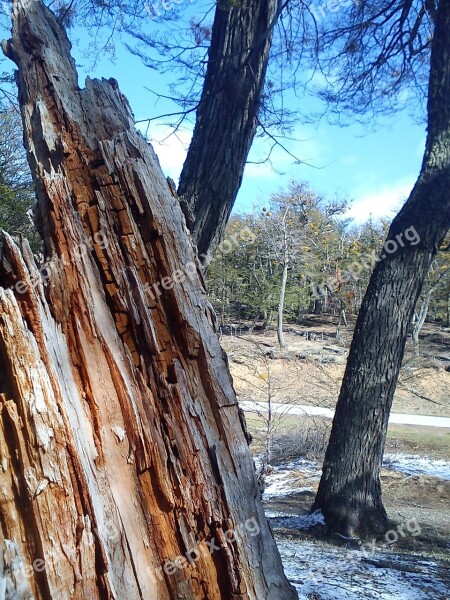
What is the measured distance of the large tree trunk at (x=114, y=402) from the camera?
69.3 inches

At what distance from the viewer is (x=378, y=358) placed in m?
5.46

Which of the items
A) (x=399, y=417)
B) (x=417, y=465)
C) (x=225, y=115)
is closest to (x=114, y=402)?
(x=225, y=115)

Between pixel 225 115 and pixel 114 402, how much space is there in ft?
8.96

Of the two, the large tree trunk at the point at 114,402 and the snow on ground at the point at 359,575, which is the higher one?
the large tree trunk at the point at 114,402

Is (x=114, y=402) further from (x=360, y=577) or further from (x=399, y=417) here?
(x=399, y=417)

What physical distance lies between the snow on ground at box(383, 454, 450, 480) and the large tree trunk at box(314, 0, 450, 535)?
14.3 feet

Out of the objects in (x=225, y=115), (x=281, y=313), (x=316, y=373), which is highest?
(x=225, y=115)

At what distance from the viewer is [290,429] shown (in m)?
12.5

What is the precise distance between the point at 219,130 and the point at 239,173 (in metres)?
0.35

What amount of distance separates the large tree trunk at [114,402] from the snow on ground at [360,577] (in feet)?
3.17

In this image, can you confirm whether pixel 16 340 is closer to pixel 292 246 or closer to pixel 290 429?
pixel 290 429

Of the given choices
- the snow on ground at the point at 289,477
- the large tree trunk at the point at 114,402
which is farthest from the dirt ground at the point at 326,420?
the large tree trunk at the point at 114,402

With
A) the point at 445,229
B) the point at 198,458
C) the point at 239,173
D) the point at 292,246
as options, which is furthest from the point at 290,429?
the point at 292,246

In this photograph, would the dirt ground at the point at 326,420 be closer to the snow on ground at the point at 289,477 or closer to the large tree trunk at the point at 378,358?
the snow on ground at the point at 289,477
